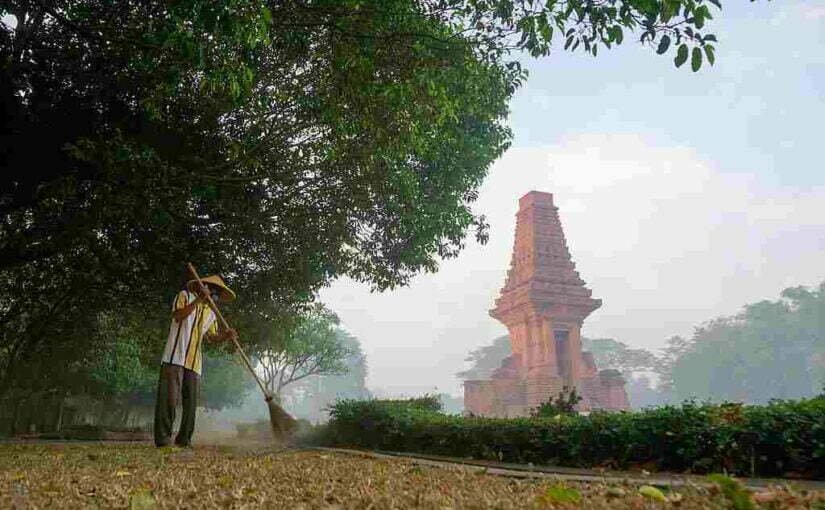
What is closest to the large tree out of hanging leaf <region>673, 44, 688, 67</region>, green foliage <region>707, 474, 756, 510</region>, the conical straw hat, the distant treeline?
hanging leaf <region>673, 44, 688, 67</region>

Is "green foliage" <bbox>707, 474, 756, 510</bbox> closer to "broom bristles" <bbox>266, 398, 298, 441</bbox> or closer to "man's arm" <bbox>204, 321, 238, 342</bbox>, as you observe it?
"man's arm" <bbox>204, 321, 238, 342</bbox>

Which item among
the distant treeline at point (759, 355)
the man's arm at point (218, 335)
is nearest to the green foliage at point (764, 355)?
the distant treeline at point (759, 355)

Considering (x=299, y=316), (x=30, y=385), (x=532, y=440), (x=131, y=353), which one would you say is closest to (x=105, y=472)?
(x=532, y=440)

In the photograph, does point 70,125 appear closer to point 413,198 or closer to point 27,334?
point 413,198

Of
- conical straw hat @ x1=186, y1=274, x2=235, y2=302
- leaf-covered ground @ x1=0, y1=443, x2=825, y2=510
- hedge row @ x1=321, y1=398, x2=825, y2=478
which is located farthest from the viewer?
conical straw hat @ x1=186, y1=274, x2=235, y2=302

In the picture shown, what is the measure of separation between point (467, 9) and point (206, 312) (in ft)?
15.7

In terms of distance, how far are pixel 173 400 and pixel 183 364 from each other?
43 centimetres

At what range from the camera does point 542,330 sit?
2762 centimetres

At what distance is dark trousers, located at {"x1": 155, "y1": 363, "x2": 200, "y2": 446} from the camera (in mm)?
6539

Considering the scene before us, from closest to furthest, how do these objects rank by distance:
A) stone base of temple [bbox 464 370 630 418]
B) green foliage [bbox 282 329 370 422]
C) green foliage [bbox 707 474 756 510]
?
1. green foliage [bbox 707 474 756 510]
2. stone base of temple [bbox 464 370 630 418]
3. green foliage [bbox 282 329 370 422]

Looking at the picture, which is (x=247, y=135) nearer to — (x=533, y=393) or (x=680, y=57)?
(x=680, y=57)

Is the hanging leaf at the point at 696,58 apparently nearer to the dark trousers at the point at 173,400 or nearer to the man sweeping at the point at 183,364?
the man sweeping at the point at 183,364

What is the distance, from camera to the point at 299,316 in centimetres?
1422

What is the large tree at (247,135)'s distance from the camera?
5.82 meters
